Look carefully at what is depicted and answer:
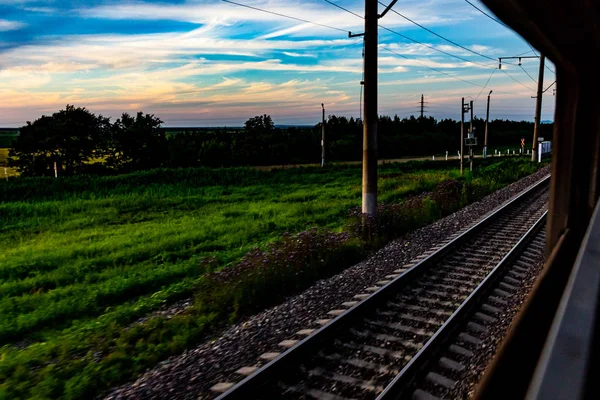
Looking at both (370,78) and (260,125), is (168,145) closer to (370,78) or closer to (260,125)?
(260,125)

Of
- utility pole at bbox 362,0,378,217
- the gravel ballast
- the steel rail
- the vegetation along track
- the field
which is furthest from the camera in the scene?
utility pole at bbox 362,0,378,217

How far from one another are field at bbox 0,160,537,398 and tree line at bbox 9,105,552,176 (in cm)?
2189

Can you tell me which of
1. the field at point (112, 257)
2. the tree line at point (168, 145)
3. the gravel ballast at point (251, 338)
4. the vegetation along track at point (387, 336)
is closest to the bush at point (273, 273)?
the gravel ballast at point (251, 338)

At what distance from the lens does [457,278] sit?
27.5 feet

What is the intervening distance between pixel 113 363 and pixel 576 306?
19.2 feet

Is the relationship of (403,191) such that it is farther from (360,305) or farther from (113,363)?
(113,363)

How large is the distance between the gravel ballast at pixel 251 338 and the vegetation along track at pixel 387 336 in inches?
11.4

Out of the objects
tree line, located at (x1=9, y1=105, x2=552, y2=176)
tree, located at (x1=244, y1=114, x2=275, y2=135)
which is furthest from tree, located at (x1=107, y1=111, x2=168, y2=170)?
tree, located at (x1=244, y1=114, x2=275, y2=135)

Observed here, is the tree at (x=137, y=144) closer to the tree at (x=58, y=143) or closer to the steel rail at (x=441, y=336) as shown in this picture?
the tree at (x=58, y=143)

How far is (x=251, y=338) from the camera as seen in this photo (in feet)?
20.4

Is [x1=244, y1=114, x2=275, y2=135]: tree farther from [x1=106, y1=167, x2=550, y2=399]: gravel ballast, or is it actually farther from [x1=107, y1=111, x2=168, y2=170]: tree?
[x1=106, y1=167, x2=550, y2=399]: gravel ballast

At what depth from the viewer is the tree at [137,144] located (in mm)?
49812

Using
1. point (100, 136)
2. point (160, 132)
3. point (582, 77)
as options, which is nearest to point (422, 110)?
point (160, 132)

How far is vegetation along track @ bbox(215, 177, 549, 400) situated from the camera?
15.9 ft
